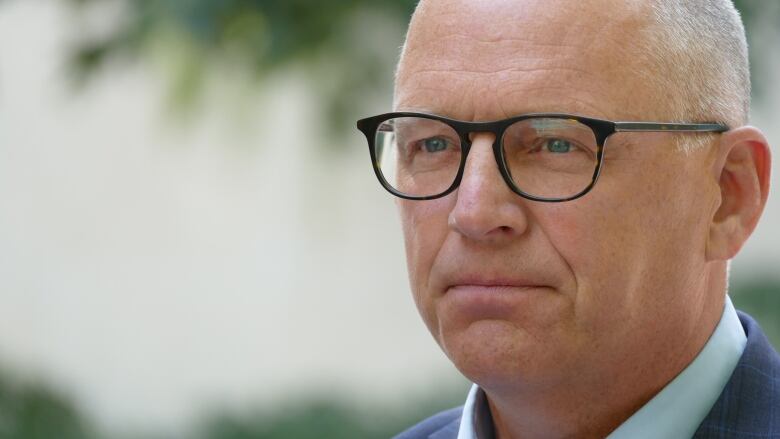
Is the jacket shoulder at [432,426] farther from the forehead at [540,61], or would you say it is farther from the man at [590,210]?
the forehead at [540,61]

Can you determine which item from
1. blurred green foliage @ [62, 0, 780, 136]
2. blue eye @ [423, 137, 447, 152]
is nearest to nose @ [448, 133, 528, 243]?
blue eye @ [423, 137, 447, 152]

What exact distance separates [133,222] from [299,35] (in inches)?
94.0

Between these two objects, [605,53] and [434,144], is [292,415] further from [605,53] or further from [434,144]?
[605,53]

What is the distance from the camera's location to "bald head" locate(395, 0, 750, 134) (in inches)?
75.4

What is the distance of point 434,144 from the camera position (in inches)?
81.0

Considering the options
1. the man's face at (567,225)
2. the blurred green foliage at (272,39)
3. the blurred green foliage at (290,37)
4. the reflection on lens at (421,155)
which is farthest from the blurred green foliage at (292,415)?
the man's face at (567,225)

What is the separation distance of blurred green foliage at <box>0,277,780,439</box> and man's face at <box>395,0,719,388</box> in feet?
16.1

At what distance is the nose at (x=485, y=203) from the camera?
1.88 m

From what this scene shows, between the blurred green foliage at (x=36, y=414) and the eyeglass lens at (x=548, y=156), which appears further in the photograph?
the blurred green foliage at (x=36, y=414)

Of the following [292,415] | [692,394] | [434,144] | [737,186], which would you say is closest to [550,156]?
[434,144]

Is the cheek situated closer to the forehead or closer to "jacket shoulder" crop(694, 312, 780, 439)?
the forehead

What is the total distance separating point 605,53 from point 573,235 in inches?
11.3

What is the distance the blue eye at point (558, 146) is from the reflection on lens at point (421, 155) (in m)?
0.15

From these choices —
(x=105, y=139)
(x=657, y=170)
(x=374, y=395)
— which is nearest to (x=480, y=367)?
(x=657, y=170)
